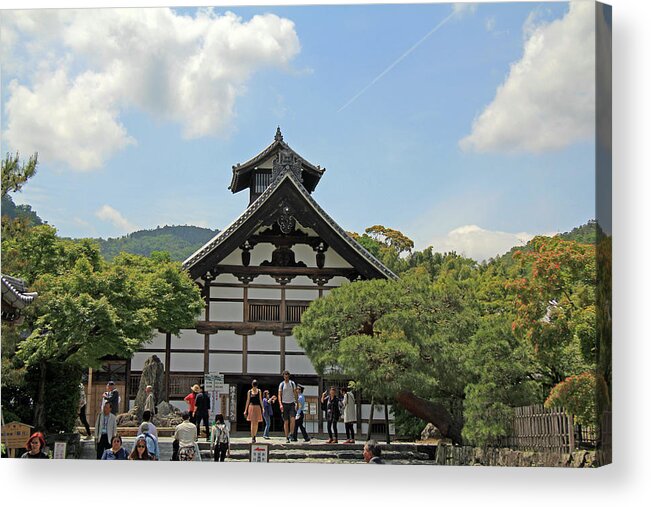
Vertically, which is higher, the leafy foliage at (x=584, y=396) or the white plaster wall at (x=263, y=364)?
the white plaster wall at (x=263, y=364)

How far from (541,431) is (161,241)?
11.7 meters

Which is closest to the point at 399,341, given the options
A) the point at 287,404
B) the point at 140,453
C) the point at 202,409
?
the point at 287,404

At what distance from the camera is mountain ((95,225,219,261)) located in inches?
779

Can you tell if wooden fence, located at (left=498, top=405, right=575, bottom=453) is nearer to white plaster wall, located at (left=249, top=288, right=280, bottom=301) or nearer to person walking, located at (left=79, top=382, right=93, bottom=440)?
white plaster wall, located at (left=249, top=288, right=280, bottom=301)

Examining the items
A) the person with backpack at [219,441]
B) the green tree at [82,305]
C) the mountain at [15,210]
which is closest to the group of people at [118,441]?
the person with backpack at [219,441]

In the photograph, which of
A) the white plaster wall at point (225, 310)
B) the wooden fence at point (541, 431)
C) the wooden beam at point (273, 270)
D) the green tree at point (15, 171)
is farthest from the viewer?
the white plaster wall at point (225, 310)

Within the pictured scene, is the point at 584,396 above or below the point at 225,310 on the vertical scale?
below

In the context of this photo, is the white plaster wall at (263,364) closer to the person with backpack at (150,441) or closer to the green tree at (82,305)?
the green tree at (82,305)

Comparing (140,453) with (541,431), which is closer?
(541,431)

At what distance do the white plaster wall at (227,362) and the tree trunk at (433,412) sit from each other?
5.22 metres

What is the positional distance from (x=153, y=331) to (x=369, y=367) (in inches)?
249

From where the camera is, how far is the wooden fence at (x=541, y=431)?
1408cm

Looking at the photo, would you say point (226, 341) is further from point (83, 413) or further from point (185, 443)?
point (185, 443)

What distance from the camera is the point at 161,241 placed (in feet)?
75.2
